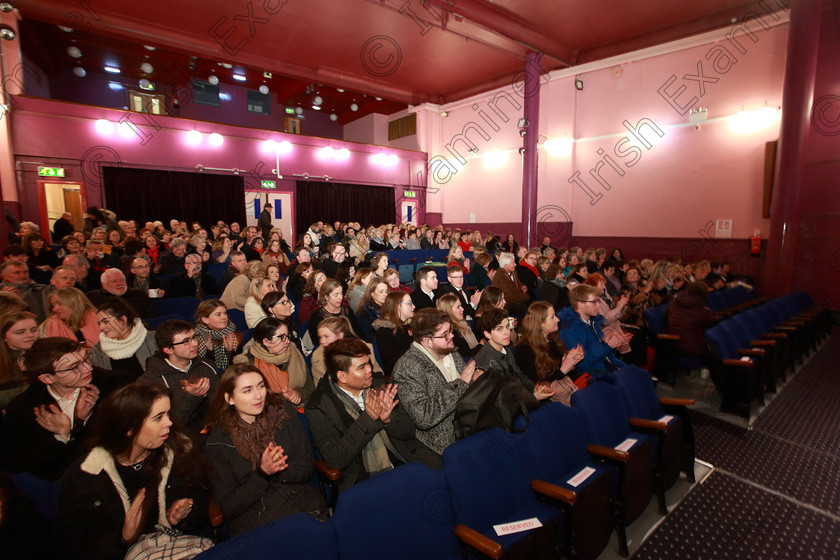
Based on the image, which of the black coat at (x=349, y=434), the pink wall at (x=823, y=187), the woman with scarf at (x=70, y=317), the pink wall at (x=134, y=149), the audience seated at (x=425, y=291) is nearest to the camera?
the black coat at (x=349, y=434)

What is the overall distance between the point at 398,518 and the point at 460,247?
755 centimetres

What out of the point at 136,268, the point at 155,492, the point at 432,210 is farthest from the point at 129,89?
the point at 155,492

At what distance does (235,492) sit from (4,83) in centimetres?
1016

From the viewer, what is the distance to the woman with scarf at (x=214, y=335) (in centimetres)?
274

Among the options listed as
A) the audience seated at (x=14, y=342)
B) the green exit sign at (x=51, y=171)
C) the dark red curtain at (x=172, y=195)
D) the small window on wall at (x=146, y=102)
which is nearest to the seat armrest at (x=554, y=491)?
the audience seated at (x=14, y=342)

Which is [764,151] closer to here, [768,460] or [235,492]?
[768,460]

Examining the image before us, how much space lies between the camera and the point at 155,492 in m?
1.50

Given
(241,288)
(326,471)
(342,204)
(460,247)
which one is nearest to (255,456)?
(326,471)

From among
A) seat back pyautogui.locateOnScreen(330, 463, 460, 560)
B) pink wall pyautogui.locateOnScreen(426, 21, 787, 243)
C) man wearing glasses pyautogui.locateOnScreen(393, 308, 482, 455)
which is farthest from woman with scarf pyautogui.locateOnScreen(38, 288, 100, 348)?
pink wall pyautogui.locateOnScreen(426, 21, 787, 243)

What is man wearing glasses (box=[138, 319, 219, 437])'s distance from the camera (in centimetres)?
211

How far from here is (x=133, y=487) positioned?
146cm

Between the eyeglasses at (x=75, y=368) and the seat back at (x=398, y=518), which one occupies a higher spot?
the eyeglasses at (x=75, y=368)

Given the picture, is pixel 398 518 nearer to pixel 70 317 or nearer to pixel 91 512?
pixel 91 512

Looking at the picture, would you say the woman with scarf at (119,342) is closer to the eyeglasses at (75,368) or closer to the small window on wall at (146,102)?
the eyeglasses at (75,368)
